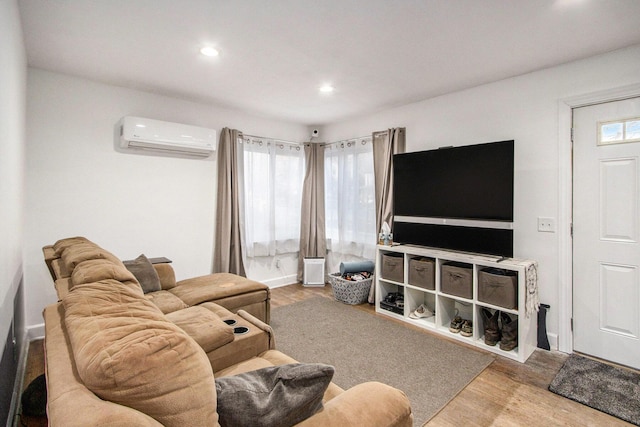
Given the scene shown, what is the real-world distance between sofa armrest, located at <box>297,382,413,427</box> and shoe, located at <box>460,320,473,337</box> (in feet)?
7.02

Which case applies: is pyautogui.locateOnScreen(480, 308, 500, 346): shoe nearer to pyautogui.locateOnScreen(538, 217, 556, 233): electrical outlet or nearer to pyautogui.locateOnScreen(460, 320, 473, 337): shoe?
pyautogui.locateOnScreen(460, 320, 473, 337): shoe

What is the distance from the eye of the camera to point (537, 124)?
2951mm

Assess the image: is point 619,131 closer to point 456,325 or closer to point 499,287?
point 499,287

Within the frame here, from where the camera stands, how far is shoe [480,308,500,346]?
9.44ft

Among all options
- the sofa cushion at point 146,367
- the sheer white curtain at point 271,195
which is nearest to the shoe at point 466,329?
the sheer white curtain at point 271,195

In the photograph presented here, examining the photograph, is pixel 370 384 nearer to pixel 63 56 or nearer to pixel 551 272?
pixel 551 272

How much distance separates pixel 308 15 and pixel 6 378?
2.66 m

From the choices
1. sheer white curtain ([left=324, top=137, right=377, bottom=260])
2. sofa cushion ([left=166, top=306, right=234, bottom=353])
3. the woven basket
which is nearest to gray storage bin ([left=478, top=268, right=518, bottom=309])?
the woven basket

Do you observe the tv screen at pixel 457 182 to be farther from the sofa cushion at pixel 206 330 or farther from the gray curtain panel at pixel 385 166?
the sofa cushion at pixel 206 330

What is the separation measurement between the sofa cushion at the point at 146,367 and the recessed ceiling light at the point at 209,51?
7.25 feet

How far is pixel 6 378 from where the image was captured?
1.66 m

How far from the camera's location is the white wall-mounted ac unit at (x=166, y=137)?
3.30 metres

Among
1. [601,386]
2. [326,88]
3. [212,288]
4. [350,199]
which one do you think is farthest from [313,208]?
[601,386]

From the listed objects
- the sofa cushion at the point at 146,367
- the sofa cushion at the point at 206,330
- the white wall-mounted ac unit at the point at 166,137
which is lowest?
the sofa cushion at the point at 206,330
